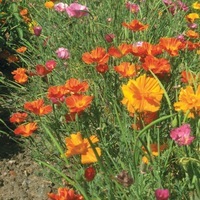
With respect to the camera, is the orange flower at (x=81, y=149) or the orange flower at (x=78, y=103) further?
the orange flower at (x=78, y=103)

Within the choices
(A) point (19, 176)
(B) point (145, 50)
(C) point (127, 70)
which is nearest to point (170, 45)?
(B) point (145, 50)

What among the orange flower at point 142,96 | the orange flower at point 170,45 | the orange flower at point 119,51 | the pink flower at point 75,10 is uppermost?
the orange flower at point 142,96

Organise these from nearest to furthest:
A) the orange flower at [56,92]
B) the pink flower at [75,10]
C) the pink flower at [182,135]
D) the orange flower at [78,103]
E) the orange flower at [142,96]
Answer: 1. the pink flower at [182,135]
2. the orange flower at [142,96]
3. the orange flower at [78,103]
4. the orange flower at [56,92]
5. the pink flower at [75,10]

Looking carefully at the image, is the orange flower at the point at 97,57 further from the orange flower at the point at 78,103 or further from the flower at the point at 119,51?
the orange flower at the point at 78,103

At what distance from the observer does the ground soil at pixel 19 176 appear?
7.65 feet

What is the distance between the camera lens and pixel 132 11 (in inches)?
123

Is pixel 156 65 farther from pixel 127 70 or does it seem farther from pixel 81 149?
pixel 81 149

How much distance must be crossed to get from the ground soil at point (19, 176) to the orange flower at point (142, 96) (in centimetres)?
83

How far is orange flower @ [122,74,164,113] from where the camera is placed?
5.14 feet

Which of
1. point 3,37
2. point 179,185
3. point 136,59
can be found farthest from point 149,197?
point 3,37

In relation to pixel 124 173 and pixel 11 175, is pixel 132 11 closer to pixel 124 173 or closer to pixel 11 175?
pixel 11 175

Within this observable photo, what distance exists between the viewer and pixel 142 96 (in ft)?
5.14

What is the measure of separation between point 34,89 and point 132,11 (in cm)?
79

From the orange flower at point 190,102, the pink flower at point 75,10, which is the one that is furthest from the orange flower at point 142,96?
the pink flower at point 75,10
